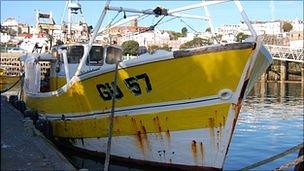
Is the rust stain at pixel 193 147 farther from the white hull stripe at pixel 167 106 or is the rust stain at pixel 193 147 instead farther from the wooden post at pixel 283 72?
the wooden post at pixel 283 72

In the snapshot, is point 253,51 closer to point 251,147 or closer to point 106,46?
point 106,46

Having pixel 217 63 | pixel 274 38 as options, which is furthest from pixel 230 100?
pixel 274 38

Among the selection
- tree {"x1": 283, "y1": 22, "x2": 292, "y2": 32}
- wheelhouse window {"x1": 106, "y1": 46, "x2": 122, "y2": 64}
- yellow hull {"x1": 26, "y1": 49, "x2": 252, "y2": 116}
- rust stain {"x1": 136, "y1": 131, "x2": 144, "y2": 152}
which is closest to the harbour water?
rust stain {"x1": 136, "y1": 131, "x2": 144, "y2": 152}

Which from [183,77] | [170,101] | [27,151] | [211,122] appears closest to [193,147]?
[211,122]

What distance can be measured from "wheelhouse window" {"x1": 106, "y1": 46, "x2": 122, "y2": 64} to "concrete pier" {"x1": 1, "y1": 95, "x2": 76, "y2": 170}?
3.08m

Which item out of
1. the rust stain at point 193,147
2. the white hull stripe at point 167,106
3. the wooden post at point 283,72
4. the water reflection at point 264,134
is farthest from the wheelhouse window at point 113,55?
the wooden post at point 283,72

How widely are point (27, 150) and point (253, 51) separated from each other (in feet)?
16.9

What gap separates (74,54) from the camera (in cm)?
1417

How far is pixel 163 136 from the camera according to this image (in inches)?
418

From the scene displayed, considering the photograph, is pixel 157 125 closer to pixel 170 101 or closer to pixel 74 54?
pixel 170 101

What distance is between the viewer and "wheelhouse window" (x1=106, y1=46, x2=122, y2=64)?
14.2 metres

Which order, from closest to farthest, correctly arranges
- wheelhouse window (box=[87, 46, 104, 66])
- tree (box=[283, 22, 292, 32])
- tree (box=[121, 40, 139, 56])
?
1. wheelhouse window (box=[87, 46, 104, 66])
2. tree (box=[121, 40, 139, 56])
3. tree (box=[283, 22, 292, 32])

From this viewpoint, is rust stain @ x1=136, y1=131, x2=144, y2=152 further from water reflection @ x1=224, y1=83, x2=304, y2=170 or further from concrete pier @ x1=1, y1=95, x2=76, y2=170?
water reflection @ x1=224, y1=83, x2=304, y2=170

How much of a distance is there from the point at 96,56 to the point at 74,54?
0.69m
